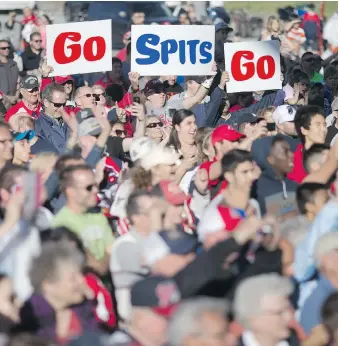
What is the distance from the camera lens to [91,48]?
552 inches

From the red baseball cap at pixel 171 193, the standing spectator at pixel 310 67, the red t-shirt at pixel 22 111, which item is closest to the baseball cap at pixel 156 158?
the red baseball cap at pixel 171 193

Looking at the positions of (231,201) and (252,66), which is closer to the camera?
(231,201)

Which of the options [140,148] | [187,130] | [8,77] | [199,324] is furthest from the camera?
[8,77]

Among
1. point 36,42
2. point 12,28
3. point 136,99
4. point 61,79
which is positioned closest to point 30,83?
point 61,79

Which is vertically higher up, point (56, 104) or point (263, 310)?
point (56, 104)

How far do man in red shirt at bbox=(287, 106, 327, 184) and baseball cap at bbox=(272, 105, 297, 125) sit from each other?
1017mm

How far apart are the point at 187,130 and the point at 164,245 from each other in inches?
139

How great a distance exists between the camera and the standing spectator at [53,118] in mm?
12555

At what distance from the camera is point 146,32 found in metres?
14.0

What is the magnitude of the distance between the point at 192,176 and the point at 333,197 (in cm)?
196

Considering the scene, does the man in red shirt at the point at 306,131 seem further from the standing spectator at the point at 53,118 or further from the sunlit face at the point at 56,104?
the sunlit face at the point at 56,104

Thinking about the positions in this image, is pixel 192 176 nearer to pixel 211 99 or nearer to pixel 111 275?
pixel 111 275

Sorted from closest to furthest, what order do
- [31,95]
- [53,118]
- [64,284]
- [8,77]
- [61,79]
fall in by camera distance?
[64,284] → [53,118] → [31,95] → [61,79] → [8,77]

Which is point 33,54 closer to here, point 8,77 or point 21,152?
point 8,77
